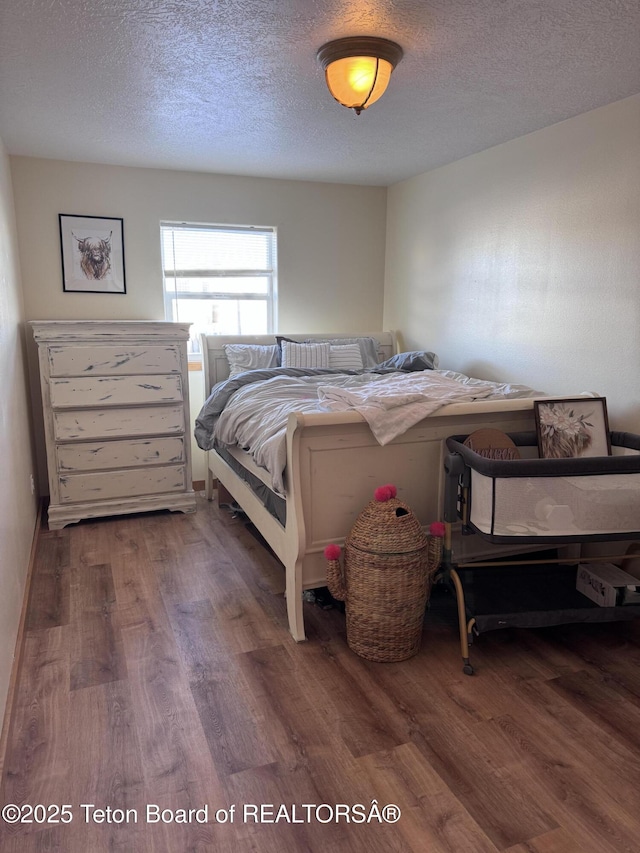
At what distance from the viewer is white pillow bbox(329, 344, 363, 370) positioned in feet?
13.6

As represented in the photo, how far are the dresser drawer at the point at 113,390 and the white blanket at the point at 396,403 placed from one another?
1.49m

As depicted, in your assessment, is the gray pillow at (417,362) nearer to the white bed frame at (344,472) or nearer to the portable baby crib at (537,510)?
the white bed frame at (344,472)

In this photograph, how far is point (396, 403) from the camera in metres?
2.38

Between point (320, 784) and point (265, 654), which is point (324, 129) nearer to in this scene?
point (265, 654)

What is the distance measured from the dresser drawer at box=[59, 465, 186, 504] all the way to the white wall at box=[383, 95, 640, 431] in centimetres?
212

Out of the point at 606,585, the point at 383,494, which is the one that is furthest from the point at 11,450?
the point at 606,585

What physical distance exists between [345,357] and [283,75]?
2.05 metres

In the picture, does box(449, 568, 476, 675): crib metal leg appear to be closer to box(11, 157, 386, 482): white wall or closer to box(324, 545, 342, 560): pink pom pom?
box(324, 545, 342, 560): pink pom pom

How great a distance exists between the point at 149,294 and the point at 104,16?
2349 mm

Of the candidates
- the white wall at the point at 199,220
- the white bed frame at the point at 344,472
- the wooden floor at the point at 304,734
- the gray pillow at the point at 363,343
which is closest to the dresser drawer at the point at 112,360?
the white wall at the point at 199,220

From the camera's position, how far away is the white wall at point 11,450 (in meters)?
2.09

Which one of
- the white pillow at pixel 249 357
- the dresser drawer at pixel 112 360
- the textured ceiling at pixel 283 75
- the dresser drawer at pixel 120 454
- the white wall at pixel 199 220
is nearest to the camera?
the textured ceiling at pixel 283 75

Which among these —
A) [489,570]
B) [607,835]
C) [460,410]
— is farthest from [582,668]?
[460,410]

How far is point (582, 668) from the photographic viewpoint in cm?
212
